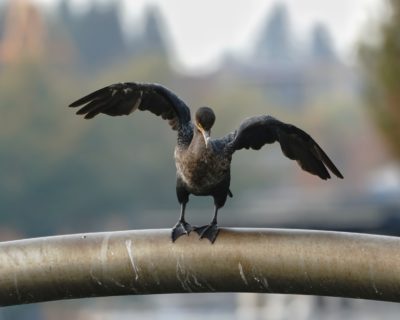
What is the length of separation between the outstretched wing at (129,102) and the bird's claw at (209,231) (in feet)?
3.78

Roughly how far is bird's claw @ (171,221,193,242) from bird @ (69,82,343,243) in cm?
58

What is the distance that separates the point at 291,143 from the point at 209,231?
1368mm

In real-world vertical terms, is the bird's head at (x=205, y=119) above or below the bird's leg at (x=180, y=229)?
above

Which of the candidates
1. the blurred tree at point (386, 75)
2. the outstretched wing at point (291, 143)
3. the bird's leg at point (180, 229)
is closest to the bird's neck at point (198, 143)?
the outstretched wing at point (291, 143)

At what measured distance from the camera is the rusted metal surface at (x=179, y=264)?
6.02 metres

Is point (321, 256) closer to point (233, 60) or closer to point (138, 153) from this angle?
point (138, 153)

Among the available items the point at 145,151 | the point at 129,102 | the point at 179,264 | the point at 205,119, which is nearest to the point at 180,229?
the point at 179,264

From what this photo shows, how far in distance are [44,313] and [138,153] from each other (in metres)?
22.3

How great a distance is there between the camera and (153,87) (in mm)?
7734

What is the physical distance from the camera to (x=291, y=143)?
25.2ft

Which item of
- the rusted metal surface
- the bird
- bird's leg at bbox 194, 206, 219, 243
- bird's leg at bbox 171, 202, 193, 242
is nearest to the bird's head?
the bird

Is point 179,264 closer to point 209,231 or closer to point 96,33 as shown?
point 209,231

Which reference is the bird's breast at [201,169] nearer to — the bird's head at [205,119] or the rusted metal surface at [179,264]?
the bird's head at [205,119]

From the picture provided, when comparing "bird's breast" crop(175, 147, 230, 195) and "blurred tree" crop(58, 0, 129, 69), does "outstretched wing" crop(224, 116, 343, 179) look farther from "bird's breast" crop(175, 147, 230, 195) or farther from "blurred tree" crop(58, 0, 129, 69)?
"blurred tree" crop(58, 0, 129, 69)
